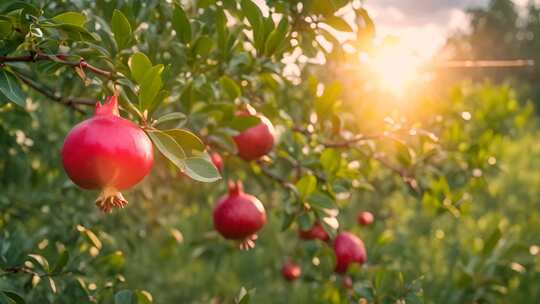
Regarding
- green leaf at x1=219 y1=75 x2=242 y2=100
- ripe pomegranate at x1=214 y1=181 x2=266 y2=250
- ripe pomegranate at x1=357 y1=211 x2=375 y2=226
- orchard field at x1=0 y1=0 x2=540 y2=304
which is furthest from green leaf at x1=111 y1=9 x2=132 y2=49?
ripe pomegranate at x1=357 y1=211 x2=375 y2=226

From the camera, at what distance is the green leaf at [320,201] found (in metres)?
1.40

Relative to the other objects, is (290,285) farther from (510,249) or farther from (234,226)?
Answer: (234,226)

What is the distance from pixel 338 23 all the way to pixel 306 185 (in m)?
0.39

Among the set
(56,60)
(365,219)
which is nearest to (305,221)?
(56,60)

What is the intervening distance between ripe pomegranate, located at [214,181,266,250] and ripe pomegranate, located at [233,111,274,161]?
0.12 m

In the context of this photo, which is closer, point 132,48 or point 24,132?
point 132,48

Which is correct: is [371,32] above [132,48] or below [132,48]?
above

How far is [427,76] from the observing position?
238 cm

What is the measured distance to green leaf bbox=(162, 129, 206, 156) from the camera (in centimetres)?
84

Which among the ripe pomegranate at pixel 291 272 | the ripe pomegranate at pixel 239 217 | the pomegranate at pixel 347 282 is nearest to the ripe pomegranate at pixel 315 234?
the pomegranate at pixel 347 282

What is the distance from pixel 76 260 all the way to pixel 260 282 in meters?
3.04

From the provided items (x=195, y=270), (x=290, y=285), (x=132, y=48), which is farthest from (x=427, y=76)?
(x=195, y=270)

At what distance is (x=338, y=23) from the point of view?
51.9 inches

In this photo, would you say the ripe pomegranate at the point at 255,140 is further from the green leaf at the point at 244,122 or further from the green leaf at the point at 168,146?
the green leaf at the point at 168,146
